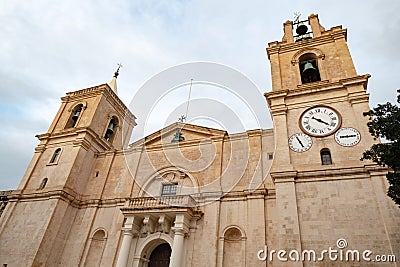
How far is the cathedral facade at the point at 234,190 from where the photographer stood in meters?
9.95

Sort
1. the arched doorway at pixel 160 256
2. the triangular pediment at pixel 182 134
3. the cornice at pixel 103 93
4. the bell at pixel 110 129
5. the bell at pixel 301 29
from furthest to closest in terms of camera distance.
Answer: the bell at pixel 110 129
the cornice at pixel 103 93
the bell at pixel 301 29
the triangular pediment at pixel 182 134
the arched doorway at pixel 160 256

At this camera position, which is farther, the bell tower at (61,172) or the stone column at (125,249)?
the bell tower at (61,172)

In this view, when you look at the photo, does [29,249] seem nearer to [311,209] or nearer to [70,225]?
[70,225]

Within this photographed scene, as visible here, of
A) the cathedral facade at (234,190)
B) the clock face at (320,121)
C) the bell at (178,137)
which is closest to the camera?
the cathedral facade at (234,190)

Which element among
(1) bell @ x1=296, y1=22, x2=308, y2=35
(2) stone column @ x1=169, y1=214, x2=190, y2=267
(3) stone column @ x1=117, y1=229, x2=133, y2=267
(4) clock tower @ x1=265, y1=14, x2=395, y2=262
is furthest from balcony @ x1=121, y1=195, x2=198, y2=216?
(1) bell @ x1=296, y1=22, x2=308, y2=35

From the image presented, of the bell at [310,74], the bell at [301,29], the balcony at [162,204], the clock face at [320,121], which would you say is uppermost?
the bell at [301,29]

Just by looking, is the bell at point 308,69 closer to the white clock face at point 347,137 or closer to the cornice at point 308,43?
the cornice at point 308,43

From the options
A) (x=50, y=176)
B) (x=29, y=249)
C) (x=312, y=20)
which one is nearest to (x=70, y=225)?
(x=29, y=249)

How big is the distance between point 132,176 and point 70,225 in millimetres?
4423

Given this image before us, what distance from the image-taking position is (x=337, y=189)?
10.5 m

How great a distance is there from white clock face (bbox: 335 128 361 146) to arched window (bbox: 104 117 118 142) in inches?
631

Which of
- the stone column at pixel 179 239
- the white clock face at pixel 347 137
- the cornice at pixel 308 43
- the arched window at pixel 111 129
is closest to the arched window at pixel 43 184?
the arched window at pixel 111 129

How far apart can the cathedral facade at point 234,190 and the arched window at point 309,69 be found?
64 millimetres

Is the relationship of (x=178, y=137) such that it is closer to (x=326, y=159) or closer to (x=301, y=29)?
(x=326, y=159)
